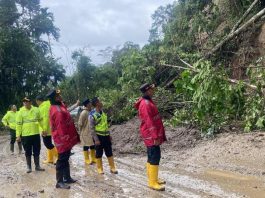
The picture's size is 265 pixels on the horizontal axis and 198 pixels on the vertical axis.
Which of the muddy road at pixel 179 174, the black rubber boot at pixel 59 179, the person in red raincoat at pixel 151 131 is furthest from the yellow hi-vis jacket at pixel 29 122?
the person in red raincoat at pixel 151 131

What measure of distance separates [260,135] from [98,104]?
3872 millimetres

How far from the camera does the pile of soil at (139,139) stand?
11.8 m

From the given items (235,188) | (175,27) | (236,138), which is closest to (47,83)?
(175,27)

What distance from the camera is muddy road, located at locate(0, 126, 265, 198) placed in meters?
7.83

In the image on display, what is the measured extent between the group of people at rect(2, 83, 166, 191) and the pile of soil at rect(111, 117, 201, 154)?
5.29ft

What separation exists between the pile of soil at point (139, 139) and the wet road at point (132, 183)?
3.85ft

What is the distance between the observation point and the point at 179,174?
922cm

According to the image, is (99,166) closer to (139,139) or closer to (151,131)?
(151,131)

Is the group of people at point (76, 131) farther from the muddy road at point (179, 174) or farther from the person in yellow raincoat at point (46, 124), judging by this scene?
the muddy road at point (179, 174)

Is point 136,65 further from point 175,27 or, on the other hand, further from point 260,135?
point 260,135

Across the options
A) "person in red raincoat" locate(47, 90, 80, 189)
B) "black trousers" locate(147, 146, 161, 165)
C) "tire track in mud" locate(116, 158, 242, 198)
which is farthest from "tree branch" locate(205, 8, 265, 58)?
"black trousers" locate(147, 146, 161, 165)

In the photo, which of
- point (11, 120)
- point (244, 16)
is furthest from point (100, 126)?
point (244, 16)

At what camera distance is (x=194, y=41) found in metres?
16.8

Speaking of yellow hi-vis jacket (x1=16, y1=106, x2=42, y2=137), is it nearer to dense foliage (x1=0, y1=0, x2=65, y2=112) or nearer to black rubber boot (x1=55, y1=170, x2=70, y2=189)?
black rubber boot (x1=55, y1=170, x2=70, y2=189)
